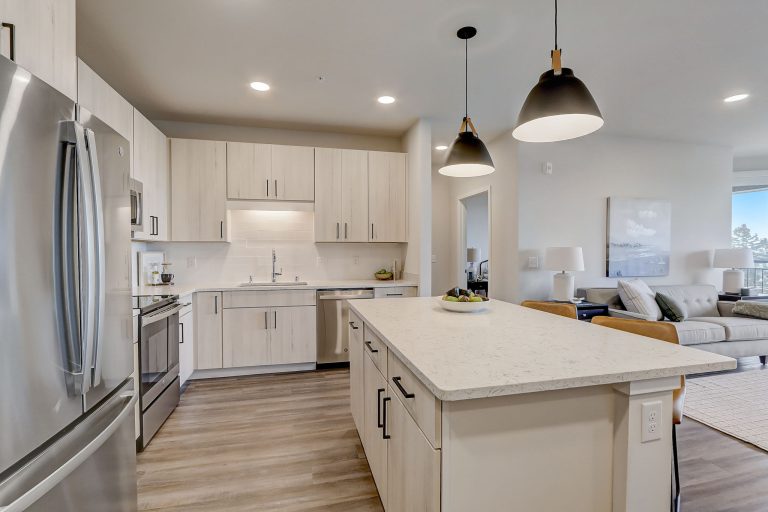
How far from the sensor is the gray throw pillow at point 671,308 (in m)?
4.04

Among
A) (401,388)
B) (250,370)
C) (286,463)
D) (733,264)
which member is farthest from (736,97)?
(250,370)

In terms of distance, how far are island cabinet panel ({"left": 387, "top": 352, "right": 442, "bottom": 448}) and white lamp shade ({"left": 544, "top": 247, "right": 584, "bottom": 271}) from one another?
3.14m

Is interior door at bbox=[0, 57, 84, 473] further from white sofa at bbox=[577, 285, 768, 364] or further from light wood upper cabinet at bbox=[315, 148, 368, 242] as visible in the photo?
white sofa at bbox=[577, 285, 768, 364]

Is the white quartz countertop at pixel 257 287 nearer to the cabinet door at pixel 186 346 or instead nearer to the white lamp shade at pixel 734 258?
the cabinet door at pixel 186 346

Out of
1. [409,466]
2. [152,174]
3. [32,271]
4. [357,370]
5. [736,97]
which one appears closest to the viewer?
[32,271]

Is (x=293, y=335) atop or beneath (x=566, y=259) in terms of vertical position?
beneath

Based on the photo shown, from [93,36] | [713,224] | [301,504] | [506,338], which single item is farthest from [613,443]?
[713,224]

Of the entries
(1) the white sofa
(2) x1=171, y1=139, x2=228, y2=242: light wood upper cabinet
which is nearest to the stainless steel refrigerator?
(2) x1=171, y1=139, x2=228, y2=242: light wood upper cabinet

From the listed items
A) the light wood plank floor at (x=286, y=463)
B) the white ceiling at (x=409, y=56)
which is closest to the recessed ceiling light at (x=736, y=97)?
the white ceiling at (x=409, y=56)

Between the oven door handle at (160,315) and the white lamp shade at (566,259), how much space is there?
3764 millimetres

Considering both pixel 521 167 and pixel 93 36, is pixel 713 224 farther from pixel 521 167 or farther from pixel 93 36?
pixel 93 36

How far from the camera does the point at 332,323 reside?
3.85 m

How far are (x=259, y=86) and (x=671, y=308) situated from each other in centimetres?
492

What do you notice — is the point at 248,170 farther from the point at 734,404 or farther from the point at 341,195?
the point at 734,404
